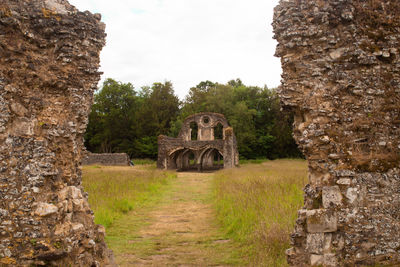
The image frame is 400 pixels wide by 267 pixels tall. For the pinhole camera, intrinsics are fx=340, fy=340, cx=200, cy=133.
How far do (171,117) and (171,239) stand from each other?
4696cm

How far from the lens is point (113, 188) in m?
13.0

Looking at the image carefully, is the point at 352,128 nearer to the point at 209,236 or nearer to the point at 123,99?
the point at 209,236

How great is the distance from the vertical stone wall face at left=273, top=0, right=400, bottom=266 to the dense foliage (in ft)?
130

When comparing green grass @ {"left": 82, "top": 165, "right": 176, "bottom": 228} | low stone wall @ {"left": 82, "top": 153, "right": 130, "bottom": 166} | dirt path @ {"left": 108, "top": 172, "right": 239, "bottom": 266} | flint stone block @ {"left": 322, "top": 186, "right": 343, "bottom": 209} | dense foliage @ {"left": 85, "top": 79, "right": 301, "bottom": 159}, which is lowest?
dirt path @ {"left": 108, "top": 172, "right": 239, "bottom": 266}

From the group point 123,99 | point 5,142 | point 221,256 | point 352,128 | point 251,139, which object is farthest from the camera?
point 123,99

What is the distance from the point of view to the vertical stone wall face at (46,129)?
445cm

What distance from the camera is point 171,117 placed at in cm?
5375

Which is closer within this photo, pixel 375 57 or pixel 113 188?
pixel 375 57

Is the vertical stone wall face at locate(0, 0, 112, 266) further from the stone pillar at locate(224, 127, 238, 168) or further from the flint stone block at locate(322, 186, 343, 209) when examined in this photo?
the stone pillar at locate(224, 127, 238, 168)

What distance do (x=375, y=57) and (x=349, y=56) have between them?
1.16 feet

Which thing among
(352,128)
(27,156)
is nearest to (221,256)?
(352,128)

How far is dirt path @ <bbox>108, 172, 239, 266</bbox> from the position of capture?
231 inches

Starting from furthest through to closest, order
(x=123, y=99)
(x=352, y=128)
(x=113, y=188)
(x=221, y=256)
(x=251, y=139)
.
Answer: (x=123, y=99), (x=251, y=139), (x=113, y=188), (x=221, y=256), (x=352, y=128)

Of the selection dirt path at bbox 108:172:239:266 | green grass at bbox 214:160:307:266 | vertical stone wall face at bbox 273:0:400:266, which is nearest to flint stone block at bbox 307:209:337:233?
vertical stone wall face at bbox 273:0:400:266
